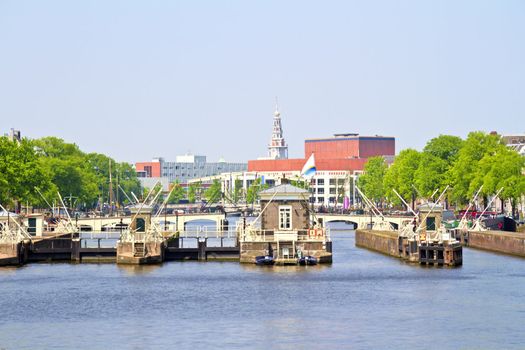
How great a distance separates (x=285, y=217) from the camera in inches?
4951

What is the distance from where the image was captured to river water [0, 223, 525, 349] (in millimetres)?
79750

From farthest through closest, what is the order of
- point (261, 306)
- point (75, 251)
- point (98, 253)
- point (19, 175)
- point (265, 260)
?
1. point (19, 175)
2. point (75, 251)
3. point (98, 253)
4. point (265, 260)
5. point (261, 306)

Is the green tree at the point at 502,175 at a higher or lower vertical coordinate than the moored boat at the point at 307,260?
higher

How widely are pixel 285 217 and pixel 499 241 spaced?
99.7 feet

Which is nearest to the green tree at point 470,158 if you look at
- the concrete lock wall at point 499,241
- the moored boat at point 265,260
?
the concrete lock wall at point 499,241

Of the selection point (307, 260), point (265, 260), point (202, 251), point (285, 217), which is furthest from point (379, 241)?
point (265, 260)

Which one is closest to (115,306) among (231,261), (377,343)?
(377,343)

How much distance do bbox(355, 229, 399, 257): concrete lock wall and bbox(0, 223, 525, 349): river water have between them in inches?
571

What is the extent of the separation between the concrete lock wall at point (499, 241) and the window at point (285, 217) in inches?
1006

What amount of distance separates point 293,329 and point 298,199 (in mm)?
42584

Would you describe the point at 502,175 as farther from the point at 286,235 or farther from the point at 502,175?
the point at 286,235

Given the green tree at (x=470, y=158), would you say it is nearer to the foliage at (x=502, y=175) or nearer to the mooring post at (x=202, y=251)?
the foliage at (x=502, y=175)

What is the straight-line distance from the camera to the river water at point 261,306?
79750 mm

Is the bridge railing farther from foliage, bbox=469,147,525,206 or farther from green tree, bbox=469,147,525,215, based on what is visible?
foliage, bbox=469,147,525,206
